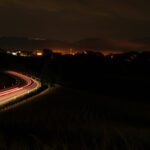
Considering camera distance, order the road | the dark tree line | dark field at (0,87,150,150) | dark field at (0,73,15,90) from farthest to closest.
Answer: dark field at (0,73,15,90) → the dark tree line → the road → dark field at (0,87,150,150)

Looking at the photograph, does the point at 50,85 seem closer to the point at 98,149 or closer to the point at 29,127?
the point at 29,127

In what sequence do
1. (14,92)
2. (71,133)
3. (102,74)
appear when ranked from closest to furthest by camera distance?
(71,133) → (14,92) → (102,74)

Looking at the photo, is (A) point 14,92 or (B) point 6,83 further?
(B) point 6,83

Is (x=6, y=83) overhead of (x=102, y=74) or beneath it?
beneath

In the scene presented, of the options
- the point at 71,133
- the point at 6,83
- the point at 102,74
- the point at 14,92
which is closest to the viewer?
the point at 71,133

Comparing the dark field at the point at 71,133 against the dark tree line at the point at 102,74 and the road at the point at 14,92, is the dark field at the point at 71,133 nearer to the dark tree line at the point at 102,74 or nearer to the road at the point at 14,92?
the road at the point at 14,92

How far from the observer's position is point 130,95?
114ft

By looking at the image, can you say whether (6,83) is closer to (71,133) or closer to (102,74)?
(102,74)

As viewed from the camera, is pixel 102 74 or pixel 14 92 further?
pixel 102 74

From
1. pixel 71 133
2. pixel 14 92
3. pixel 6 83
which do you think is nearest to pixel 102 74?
pixel 6 83

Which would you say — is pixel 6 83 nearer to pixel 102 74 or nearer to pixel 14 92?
pixel 14 92

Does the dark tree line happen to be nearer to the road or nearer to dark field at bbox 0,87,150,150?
the road

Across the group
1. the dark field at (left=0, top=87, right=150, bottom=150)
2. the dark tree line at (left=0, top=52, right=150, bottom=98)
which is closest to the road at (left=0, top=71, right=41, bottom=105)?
the dark tree line at (left=0, top=52, right=150, bottom=98)

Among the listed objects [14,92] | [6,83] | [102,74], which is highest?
[102,74]
